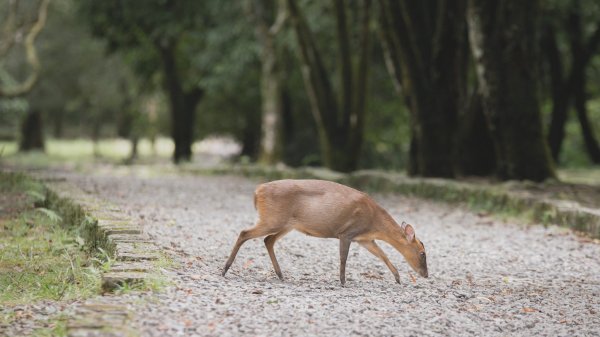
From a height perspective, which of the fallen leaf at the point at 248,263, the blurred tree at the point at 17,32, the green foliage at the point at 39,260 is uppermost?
the blurred tree at the point at 17,32

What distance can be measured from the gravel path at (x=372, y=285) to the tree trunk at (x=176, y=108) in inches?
498

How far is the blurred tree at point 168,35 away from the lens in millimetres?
22406

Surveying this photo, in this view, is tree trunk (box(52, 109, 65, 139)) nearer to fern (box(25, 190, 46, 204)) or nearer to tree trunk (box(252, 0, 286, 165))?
tree trunk (box(252, 0, 286, 165))

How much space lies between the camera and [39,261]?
7504 millimetres

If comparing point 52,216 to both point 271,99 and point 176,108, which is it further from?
point 176,108

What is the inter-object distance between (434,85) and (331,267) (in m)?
7.43

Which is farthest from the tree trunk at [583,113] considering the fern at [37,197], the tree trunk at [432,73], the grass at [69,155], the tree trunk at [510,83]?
the fern at [37,197]

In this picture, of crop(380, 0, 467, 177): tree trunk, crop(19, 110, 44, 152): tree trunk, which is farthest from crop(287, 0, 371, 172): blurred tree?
crop(19, 110, 44, 152): tree trunk

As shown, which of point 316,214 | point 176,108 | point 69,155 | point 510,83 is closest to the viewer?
point 316,214

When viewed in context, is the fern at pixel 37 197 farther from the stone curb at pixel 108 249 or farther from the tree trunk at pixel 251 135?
the tree trunk at pixel 251 135

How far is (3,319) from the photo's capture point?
5.38m

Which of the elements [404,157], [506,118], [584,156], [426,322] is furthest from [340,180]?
[584,156]

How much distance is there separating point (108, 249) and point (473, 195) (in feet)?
22.6

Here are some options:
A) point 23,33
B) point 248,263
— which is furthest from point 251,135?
point 248,263
